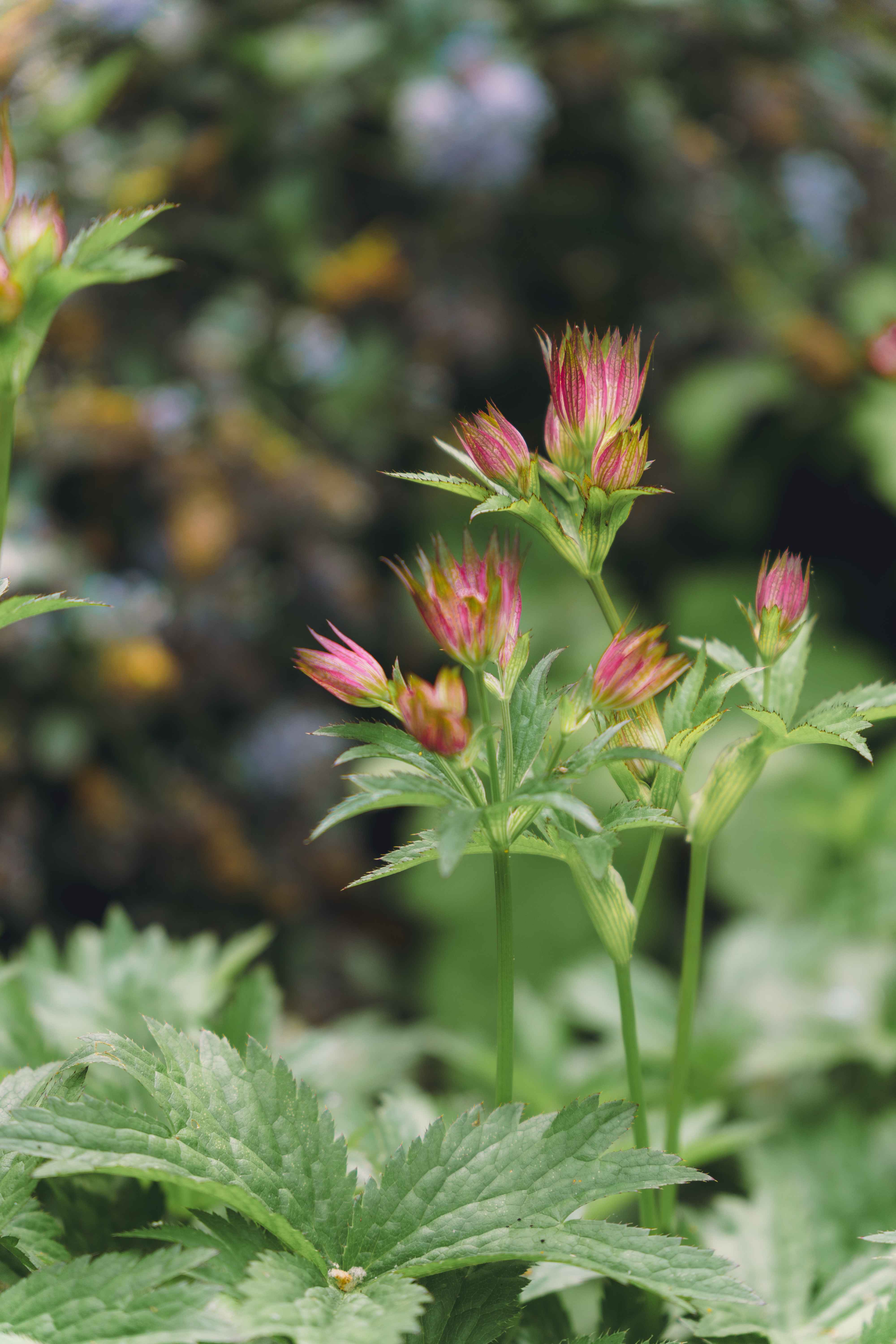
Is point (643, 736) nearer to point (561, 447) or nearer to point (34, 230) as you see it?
point (561, 447)

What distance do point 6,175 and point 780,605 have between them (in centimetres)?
42

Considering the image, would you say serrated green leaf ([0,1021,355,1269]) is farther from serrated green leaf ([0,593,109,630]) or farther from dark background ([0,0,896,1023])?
dark background ([0,0,896,1023])

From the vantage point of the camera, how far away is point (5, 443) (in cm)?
50

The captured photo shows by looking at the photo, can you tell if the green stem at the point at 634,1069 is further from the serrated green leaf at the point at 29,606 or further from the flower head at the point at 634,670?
the serrated green leaf at the point at 29,606

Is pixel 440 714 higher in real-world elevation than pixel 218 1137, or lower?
higher

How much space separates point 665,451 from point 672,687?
1628 millimetres

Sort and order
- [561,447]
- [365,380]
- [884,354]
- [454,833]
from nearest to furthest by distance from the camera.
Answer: [454,833]
[561,447]
[884,354]
[365,380]

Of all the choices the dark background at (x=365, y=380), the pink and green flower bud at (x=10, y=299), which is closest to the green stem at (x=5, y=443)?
the pink and green flower bud at (x=10, y=299)

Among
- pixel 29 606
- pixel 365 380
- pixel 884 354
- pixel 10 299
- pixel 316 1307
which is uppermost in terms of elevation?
pixel 10 299

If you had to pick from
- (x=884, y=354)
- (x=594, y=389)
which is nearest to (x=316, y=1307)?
(x=594, y=389)

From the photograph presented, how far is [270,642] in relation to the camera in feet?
5.46

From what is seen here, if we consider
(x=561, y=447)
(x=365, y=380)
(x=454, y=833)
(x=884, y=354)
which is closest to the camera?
(x=454, y=833)

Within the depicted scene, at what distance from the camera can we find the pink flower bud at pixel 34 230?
0.48 meters

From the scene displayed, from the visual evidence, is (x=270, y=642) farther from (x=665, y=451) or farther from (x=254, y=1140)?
(x=254, y=1140)
